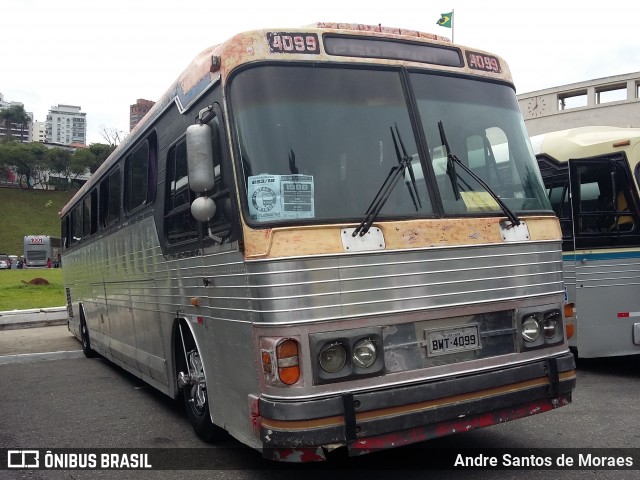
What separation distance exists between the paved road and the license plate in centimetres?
105

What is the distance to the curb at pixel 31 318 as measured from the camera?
1727 centimetres

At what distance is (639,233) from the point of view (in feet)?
26.7

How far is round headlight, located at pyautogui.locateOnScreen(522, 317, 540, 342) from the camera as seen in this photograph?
4.72m

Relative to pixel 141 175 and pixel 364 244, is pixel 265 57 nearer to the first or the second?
pixel 364 244

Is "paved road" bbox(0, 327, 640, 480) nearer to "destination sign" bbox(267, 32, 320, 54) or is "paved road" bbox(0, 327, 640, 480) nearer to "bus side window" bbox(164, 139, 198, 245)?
"bus side window" bbox(164, 139, 198, 245)

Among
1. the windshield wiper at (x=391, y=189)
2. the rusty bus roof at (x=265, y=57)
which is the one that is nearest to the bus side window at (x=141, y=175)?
the rusty bus roof at (x=265, y=57)

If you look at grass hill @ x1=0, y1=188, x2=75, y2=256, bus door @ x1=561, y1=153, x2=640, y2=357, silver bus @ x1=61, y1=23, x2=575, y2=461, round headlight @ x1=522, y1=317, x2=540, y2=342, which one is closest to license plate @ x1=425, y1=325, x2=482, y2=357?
silver bus @ x1=61, y1=23, x2=575, y2=461

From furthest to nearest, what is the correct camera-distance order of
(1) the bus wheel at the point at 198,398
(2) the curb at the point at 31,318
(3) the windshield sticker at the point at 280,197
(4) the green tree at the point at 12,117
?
(4) the green tree at the point at 12,117 → (2) the curb at the point at 31,318 → (1) the bus wheel at the point at 198,398 → (3) the windshield sticker at the point at 280,197

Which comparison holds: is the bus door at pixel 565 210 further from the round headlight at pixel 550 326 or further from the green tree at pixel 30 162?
the green tree at pixel 30 162

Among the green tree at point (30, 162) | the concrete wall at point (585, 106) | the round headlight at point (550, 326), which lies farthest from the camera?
the green tree at point (30, 162)

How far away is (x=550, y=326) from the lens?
16.0 feet

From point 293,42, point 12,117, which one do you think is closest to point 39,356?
point 293,42

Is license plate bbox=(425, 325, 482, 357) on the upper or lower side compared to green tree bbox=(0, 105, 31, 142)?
lower

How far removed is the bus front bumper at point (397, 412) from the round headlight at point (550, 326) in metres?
0.31
